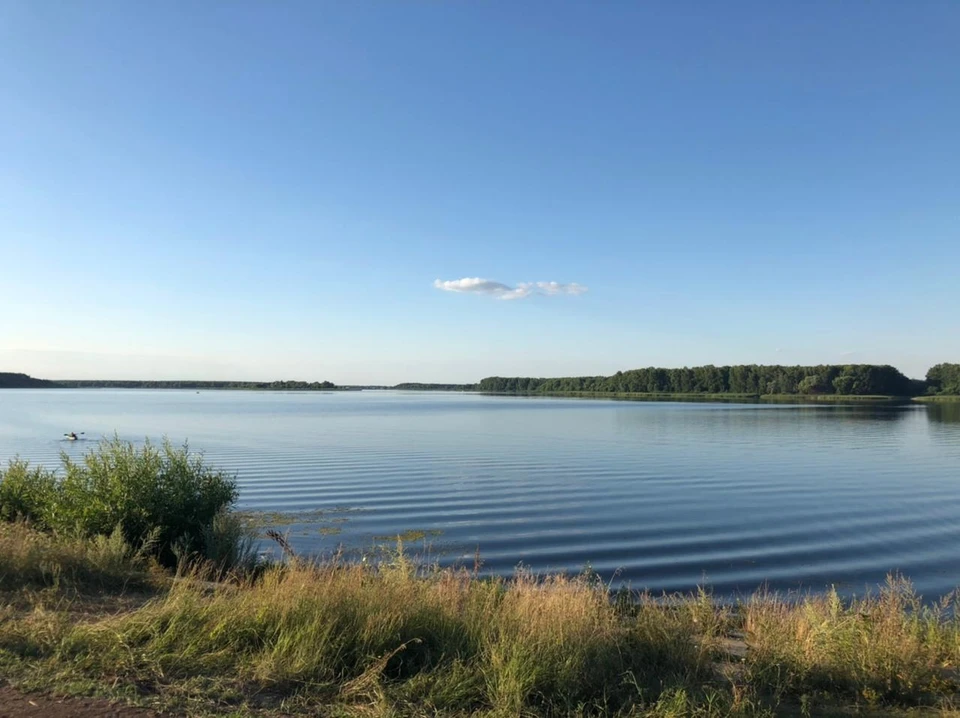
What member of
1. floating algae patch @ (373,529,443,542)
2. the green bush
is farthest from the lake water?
the green bush

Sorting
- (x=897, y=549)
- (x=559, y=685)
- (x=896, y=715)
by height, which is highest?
(x=559, y=685)

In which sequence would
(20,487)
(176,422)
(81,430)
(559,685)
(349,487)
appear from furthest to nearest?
(176,422)
(81,430)
(349,487)
(20,487)
(559,685)

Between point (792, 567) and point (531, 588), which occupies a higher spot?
point (531, 588)

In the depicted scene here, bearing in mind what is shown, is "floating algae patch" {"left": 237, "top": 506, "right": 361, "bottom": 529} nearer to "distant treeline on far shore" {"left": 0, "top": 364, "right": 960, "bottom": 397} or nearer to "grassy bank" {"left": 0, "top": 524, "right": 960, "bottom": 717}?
"grassy bank" {"left": 0, "top": 524, "right": 960, "bottom": 717}

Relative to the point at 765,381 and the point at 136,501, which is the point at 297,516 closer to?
the point at 136,501

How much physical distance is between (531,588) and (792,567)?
29.8 ft

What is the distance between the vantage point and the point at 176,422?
57.7 metres

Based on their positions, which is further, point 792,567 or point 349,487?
point 349,487

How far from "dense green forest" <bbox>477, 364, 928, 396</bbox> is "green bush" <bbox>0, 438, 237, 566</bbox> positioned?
141712mm

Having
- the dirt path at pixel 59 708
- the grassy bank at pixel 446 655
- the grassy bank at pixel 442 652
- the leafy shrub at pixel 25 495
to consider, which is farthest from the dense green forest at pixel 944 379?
the dirt path at pixel 59 708

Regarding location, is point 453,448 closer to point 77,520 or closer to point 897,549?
point 897,549

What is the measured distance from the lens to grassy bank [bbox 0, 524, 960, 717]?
5.25 metres

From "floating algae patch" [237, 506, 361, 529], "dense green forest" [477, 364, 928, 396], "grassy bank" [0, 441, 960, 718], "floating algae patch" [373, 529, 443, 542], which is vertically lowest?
"floating algae patch" [373, 529, 443, 542]

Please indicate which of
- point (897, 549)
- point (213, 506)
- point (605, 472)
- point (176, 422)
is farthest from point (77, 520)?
point (176, 422)
